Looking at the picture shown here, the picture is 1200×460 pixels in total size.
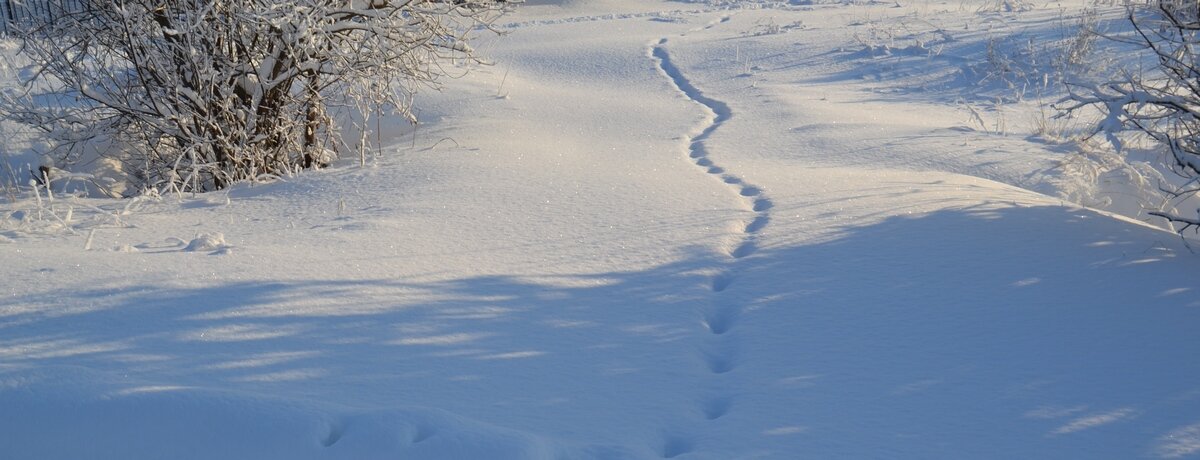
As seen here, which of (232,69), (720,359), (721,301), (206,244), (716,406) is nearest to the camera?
(716,406)

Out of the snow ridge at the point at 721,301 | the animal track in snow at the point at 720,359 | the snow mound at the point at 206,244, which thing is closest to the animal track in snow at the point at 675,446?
the snow ridge at the point at 721,301

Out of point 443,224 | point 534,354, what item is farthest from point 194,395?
point 443,224

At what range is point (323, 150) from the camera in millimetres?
5125

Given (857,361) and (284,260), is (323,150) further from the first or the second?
(857,361)

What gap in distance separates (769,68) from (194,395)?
7.22 m

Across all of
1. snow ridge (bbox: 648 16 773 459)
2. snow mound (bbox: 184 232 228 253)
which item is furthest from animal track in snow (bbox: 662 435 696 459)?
snow mound (bbox: 184 232 228 253)

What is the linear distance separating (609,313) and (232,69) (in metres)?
2.99

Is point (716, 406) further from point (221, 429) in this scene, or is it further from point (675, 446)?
point (221, 429)

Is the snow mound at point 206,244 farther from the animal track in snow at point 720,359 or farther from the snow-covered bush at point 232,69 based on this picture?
the animal track in snow at point 720,359

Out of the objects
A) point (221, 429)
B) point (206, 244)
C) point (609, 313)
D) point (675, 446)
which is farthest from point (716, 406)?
point (206, 244)

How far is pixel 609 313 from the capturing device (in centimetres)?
279

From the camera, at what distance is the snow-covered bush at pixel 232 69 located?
4473mm

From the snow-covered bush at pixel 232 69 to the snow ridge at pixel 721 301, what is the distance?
1614 millimetres

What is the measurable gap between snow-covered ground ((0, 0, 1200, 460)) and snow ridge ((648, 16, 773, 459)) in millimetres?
11
